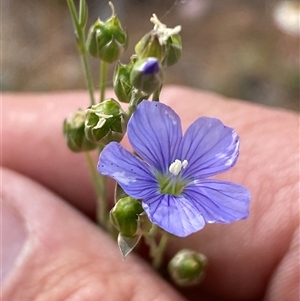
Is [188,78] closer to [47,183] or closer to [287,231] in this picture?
[47,183]

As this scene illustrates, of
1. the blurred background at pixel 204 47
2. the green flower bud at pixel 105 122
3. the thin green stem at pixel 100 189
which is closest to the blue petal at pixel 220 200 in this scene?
the green flower bud at pixel 105 122

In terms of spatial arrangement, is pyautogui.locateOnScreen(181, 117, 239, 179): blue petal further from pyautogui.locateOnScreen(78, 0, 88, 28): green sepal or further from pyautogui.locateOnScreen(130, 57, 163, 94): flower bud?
pyautogui.locateOnScreen(78, 0, 88, 28): green sepal

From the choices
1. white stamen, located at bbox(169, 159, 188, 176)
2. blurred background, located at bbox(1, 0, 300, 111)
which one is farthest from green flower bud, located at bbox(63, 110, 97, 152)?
blurred background, located at bbox(1, 0, 300, 111)

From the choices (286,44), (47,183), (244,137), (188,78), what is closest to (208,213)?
(244,137)

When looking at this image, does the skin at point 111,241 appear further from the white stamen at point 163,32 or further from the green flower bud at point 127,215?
the white stamen at point 163,32

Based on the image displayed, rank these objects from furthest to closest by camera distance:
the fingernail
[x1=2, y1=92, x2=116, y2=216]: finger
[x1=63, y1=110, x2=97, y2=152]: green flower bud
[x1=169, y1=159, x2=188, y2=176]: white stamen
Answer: [x1=2, y1=92, x2=116, y2=216]: finger, the fingernail, [x1=63, y1=110, x2=97, y2=152]: green flower bud, [x1=169, y1=159, x2=188, y2=176]: white stamen

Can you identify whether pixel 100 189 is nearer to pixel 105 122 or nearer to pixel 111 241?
pixel 111 241

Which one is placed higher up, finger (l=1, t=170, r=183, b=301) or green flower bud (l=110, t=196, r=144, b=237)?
green flower bud (l=110, t=196, r=144, b=237)
